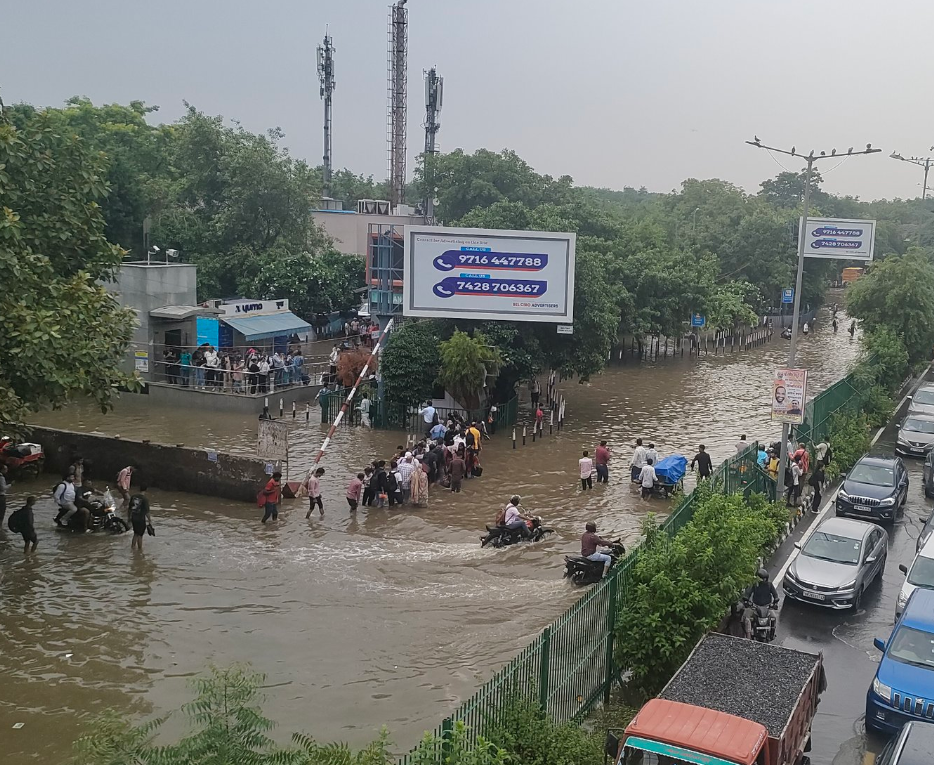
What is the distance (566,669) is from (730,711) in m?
2.04

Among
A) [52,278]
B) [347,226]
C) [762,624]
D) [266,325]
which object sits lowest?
[762,624]

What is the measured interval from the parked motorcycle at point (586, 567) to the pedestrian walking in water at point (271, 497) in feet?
20.4

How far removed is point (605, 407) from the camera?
33125mm

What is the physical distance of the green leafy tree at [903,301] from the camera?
3597cm

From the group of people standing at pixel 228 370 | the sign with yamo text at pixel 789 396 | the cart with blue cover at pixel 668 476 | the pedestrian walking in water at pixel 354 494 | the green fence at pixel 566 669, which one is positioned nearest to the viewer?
the green fence at pixel 566 669

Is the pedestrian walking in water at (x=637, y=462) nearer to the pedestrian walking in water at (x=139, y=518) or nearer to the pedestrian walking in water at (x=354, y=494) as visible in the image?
the pedestrian walking in water at (x=354, y=494)

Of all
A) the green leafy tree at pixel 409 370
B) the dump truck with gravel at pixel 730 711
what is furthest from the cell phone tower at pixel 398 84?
the dump truck with gravel at pixel 730 711

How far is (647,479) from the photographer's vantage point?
69.1 ft

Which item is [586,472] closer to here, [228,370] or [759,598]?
[759,598]

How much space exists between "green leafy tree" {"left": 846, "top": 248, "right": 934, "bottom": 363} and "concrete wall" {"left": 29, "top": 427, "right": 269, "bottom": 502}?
2608 centimetres

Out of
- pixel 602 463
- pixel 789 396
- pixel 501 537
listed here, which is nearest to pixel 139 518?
pixel 501 537

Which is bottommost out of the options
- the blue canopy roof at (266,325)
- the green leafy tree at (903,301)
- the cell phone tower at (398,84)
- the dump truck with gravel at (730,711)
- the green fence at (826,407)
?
the dump truck with gravel at (730,711)

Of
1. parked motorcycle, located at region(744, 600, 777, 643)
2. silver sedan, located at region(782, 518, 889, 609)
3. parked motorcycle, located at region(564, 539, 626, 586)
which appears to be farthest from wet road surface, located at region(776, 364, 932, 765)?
parked motorcycle, located at region(564, 539, 626, 586)

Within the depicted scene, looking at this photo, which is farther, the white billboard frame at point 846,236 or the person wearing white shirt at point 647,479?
the white billboard frame at point 846,236
